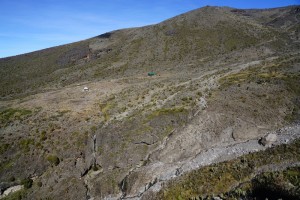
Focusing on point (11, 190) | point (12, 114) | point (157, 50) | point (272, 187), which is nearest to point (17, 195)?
point (11, 190)

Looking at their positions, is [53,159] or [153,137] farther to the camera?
[53,159]

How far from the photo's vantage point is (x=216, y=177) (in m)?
19.7

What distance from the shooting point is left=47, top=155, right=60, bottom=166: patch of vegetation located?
1260 inches

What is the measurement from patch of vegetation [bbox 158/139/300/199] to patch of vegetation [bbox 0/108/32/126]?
107ft

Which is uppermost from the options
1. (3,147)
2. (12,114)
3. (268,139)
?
(12,114)

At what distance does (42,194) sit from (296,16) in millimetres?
123997

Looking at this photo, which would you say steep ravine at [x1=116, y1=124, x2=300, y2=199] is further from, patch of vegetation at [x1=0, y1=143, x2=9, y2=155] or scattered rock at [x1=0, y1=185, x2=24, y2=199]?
patch of vegetation at [x1=0, y1=143, x2=9, y2=155]

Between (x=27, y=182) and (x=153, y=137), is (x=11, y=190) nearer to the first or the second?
(x=27, y=182)

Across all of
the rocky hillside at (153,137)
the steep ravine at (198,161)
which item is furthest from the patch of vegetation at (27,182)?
the steep ravine at (198,161)

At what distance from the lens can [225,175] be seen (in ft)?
63.8

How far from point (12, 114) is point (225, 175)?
131 feet

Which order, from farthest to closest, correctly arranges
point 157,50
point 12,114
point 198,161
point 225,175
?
point 157,50 < point 12,114 < point 198,161 < point 225,175

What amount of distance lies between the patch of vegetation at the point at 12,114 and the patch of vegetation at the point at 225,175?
32.5 metres

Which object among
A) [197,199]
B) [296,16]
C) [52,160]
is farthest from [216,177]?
[296,16]
